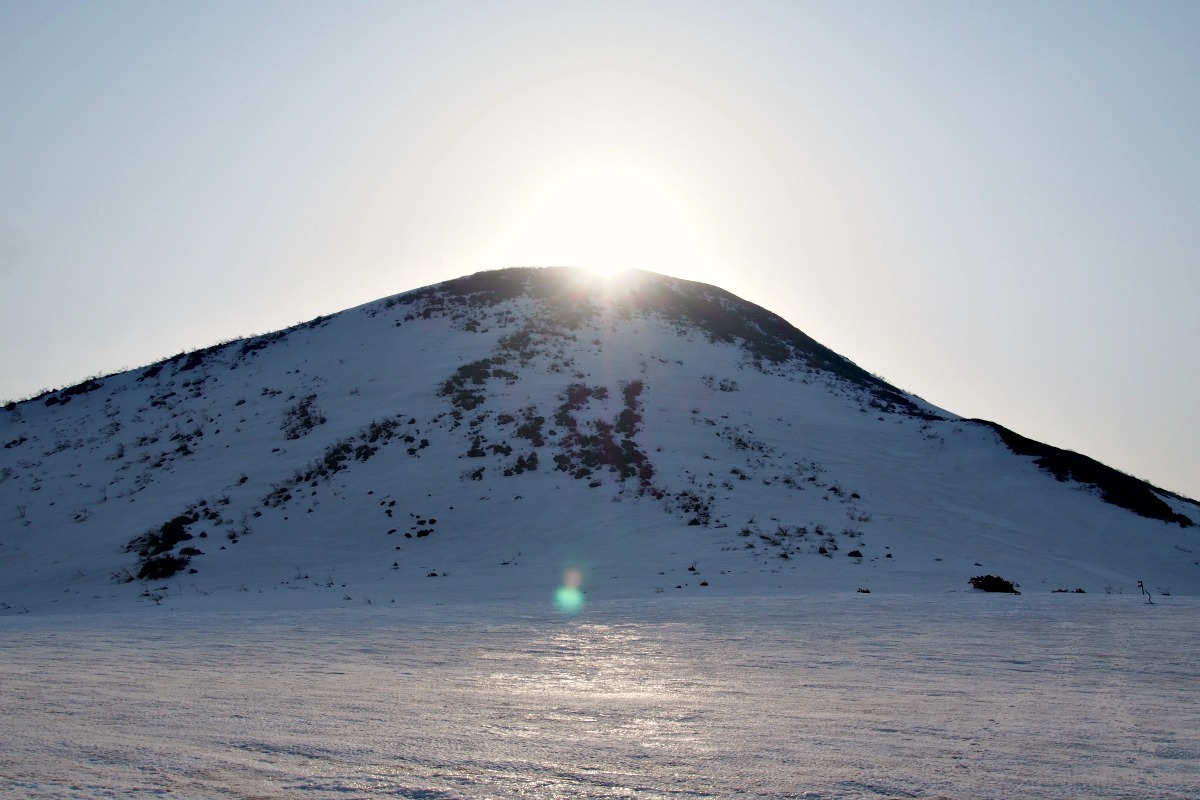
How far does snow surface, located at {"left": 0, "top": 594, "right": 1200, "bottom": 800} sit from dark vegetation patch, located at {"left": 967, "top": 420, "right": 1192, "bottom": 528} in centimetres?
2022

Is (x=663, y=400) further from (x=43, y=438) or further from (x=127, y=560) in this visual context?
(x=43, y=438)

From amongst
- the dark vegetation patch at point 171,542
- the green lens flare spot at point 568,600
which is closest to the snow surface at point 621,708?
the green lens flare spot at point 568,600

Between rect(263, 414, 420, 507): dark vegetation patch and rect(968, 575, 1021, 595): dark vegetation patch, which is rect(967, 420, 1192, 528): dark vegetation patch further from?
rect(263, 414, 420, 507): dark vegetation patch

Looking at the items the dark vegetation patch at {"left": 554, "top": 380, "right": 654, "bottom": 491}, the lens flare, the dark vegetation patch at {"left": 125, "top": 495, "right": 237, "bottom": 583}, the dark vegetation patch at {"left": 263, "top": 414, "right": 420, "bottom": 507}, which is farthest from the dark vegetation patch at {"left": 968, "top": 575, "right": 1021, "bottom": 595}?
the dark vegetation patch at {"left": 125, "top": 495, "right": 237, "bottom": 583}

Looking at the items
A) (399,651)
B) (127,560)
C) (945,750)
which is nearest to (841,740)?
(945,750)

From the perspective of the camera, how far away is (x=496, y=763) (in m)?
4.63

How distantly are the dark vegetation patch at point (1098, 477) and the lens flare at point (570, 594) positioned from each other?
21.2m

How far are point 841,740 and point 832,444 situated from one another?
1139 inches

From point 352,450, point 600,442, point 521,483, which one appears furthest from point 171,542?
point 600,442

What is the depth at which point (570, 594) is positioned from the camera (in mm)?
16719

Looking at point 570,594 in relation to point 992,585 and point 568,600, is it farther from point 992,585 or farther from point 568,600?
point 992,585

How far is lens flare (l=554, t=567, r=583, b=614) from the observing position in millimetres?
14156

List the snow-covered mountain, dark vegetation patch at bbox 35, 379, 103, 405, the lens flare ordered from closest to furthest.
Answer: the lens flare
the snow-covered mountain
dark vegetation patch at bbox 35, 379, 103, 405

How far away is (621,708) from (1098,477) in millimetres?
31129
